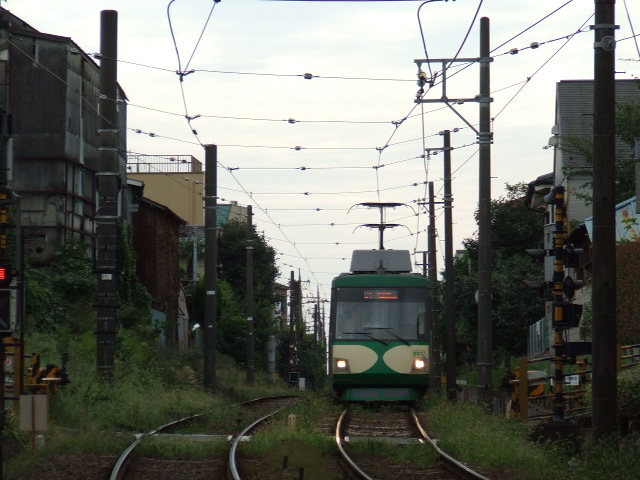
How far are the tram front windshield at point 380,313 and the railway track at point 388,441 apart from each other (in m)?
1.89

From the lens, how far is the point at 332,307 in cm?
2708

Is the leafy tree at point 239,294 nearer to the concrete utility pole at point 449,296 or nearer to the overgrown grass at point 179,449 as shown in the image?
the concrete utility pole at point 449,296

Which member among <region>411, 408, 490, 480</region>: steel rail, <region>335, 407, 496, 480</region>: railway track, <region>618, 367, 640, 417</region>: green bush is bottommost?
<region>335, 407, 496, 480</region>: railway track

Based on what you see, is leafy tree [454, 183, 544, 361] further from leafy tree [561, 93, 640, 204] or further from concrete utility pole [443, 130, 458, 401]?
concrete utility pole [443, 130, 458, 401]

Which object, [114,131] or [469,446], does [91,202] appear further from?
[469,446]

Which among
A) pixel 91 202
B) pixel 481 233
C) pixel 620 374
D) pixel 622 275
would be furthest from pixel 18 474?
pixel 91 202

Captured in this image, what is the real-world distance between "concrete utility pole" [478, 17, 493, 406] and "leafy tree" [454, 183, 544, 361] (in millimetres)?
30857

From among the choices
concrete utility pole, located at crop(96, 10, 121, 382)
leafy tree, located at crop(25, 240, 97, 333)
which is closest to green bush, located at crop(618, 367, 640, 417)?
concrete utility pole, located at crop(96, 10, 121, 382)

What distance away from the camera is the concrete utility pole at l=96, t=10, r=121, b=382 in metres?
22.7

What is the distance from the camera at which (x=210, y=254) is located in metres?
33.0

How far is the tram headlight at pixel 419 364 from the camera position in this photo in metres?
26.3

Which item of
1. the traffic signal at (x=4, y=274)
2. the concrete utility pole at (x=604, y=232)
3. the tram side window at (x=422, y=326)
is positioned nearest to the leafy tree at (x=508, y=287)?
the tram side window at (x=422, y=326)

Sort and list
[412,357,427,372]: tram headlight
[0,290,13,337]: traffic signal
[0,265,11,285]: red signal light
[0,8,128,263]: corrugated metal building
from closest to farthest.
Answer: [0,290,13,337]: traffic signal, [0,265,11,285]: red signal light, [412,357,427,372]: tram headlight, [0,8,128,263]: corrugated metal building

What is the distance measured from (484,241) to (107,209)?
Answer: 8280 millimetres
